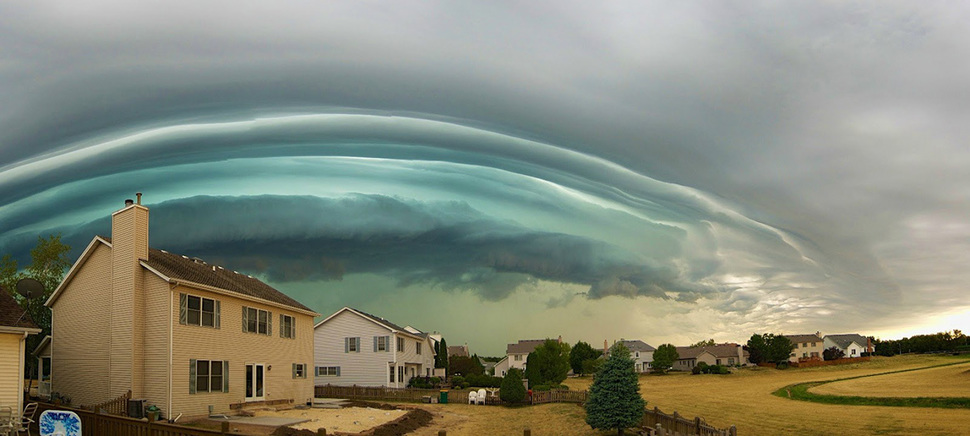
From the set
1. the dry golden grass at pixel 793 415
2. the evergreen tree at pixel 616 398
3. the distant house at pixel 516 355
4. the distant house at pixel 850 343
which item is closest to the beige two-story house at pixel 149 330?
the evergreen tree at pixel 616 398

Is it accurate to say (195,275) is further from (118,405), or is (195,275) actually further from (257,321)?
(118,405)

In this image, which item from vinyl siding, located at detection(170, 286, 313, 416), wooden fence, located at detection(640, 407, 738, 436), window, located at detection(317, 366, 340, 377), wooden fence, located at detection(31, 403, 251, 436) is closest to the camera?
wooden fence, located at detection(31, 403, 251, 436)

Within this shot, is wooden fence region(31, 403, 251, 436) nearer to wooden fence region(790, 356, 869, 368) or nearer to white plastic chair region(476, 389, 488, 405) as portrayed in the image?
white plastic chair region(476, 389, 488, 405)

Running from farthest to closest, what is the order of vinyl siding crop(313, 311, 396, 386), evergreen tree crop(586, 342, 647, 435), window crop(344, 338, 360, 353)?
window crop(344, 338, 360, 353) < vinyl siding crop(313, 311, 396, 386) < evergreen tree crop(586, 342, 647, 435)

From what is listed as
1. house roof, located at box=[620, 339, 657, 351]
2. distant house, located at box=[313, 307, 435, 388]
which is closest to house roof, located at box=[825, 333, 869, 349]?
house roof, located at box=[620, 339, 657, 351]

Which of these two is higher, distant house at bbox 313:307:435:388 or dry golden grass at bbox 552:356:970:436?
distant house at bbox 313:307:435:388

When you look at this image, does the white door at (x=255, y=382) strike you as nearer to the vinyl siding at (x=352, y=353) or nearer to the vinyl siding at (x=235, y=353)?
the vinyl siding at (x=235, y=353)

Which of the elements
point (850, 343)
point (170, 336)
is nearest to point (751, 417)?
point (170, 336)
